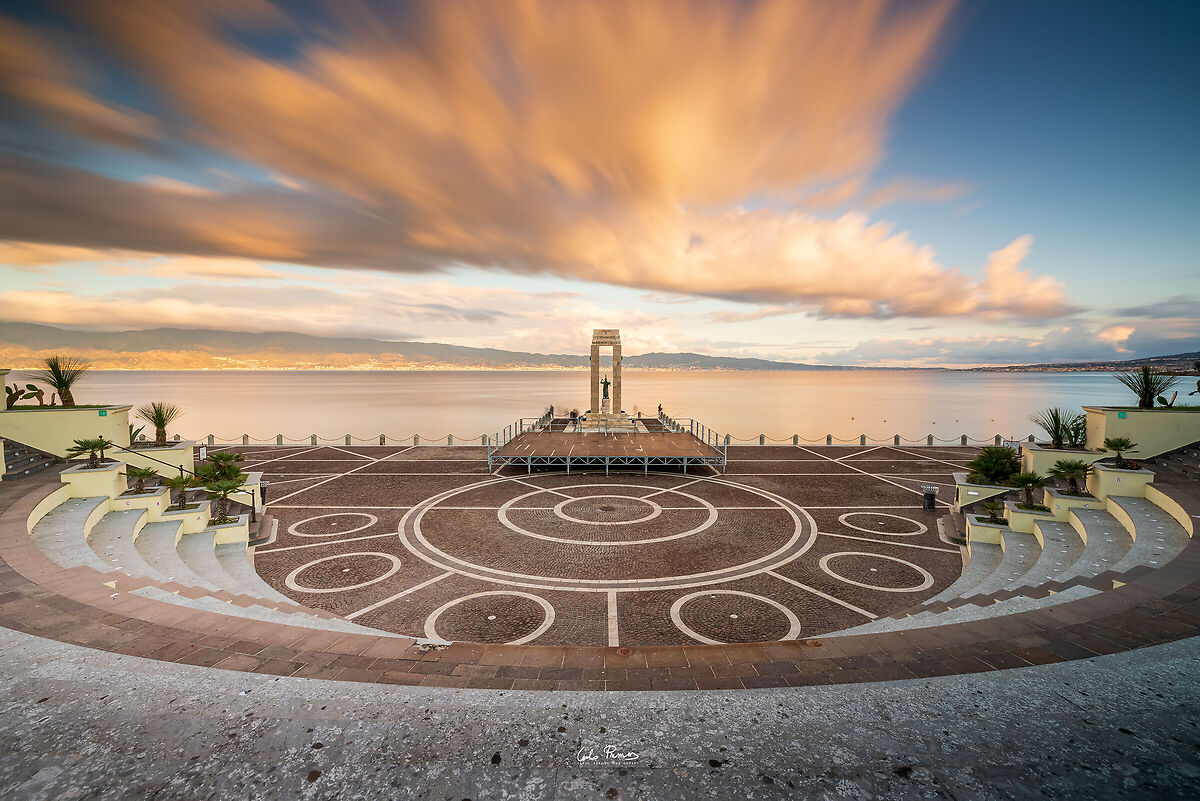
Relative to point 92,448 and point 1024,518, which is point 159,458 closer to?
point 92,448

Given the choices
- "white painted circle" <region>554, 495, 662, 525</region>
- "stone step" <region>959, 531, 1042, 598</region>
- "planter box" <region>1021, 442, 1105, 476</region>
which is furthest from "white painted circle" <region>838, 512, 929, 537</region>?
"white painted circle" <region>554, 495, 662, 525</region>

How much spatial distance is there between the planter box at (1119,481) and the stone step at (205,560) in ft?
75.7

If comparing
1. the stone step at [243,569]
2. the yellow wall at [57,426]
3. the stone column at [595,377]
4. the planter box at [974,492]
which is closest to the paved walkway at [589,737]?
the stone step at [243,569]

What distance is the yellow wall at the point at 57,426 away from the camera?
17.6m

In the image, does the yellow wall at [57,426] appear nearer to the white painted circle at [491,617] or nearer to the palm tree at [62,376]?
the palm tree at [62,376]

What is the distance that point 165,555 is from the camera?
1191 cm

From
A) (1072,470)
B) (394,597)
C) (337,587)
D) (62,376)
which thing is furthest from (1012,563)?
(62,376)

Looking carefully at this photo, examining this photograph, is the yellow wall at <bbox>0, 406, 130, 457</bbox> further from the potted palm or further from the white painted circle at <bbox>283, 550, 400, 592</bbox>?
the potted palm

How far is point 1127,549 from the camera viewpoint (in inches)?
437

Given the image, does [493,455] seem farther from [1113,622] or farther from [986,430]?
[986,430]

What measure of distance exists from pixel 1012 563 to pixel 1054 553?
2.94 ft

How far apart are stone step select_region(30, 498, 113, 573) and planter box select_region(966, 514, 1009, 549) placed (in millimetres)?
21535

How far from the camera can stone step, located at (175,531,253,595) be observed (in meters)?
11.1

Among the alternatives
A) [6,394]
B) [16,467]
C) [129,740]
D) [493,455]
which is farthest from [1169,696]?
[6,394]
